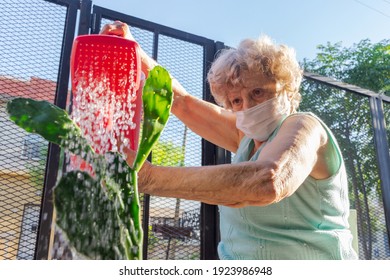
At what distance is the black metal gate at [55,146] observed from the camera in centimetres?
76

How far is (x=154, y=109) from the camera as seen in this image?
0.44 meters

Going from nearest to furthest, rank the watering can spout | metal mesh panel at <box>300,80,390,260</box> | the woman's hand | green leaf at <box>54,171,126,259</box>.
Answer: green leaf at <box>54,171,126,259</box>
the watering can spout
the woman's hand
metal mesh panel at <box>300,80,390,260</box>

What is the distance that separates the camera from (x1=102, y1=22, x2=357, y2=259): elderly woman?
44 centimetres

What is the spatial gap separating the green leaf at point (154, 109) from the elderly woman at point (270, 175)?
4cm

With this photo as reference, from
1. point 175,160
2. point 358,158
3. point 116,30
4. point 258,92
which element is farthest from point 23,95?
Result: point 358,158

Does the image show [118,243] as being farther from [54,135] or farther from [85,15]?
[85,15]

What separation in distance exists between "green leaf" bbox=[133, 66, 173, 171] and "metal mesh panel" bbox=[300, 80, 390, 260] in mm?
828

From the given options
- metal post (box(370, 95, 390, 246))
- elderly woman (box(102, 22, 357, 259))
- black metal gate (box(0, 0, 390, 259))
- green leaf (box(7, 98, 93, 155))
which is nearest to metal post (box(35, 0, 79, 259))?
black metal gate (box(0, 0, 390, 259))

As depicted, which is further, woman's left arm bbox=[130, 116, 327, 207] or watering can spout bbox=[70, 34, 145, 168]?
watering can spout bbox=[70, 34, 145, 168]

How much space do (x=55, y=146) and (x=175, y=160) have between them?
28cm

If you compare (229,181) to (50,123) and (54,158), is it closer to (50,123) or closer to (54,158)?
(50,123)

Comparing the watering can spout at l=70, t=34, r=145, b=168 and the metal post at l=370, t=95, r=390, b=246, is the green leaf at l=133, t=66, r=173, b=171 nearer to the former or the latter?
the watering can spout at l=70, t=34, r=145, b=168
